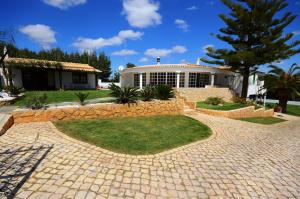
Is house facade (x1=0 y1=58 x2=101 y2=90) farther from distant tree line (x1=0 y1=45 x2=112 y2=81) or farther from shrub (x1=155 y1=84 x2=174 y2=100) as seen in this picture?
distant tree line (x1=0 y1=45 x2=112 y2=81)

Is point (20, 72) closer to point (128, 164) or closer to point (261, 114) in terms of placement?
point (128, 164)

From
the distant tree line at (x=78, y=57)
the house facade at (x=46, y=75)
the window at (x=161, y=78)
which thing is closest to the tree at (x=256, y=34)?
the window at (x=161, y=78)

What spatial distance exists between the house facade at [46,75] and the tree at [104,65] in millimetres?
22168

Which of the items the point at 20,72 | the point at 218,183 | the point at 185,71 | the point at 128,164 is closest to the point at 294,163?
the point at 218,183

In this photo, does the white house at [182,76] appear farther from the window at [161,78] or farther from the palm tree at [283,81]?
the palm tree at [283,81]

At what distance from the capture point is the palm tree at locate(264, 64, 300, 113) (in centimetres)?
1958

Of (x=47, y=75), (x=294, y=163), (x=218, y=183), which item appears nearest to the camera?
(x=218, y=183)

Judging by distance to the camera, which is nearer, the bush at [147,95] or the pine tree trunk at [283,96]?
the bush at [147,95]

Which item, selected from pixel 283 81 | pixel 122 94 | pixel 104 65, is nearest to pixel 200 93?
pixel 283 81

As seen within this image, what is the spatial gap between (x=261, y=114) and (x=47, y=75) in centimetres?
2472

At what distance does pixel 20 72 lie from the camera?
1962 cm

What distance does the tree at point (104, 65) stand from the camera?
46.8m

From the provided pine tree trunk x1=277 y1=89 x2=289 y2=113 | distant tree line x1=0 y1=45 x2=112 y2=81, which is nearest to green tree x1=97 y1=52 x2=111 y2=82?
distant tree line x1=0 y1=45 x2=112 y2=81

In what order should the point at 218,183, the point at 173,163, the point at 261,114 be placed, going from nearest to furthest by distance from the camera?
the point at 218,183
the point at 173,163
the point at 261,114
